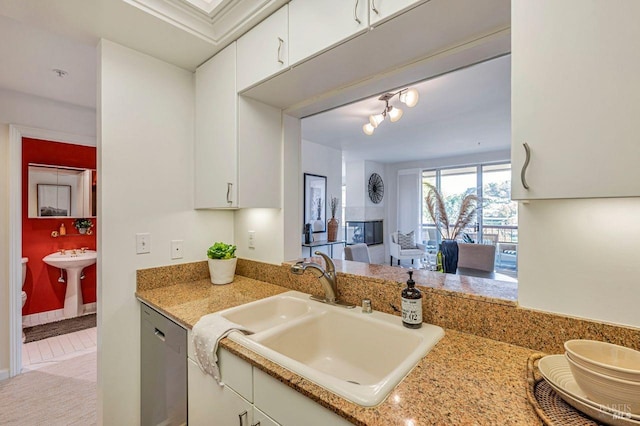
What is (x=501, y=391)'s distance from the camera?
0.73m

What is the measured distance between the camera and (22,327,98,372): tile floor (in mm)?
2574

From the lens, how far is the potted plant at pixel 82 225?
11.6 feet

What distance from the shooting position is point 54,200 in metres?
3.32

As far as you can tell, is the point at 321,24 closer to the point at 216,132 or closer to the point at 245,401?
the point at 216,132

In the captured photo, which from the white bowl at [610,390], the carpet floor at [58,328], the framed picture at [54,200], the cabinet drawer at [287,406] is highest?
the framed picture at [54,200]

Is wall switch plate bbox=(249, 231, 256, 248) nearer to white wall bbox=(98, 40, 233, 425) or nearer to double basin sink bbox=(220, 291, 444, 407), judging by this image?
white wall bbox=(98, 40, 233, 425)

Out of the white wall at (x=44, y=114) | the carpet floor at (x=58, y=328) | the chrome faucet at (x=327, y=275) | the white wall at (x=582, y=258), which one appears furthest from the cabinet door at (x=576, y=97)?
the carpet floor at (x=58, y=328)

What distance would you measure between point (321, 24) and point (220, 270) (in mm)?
1443

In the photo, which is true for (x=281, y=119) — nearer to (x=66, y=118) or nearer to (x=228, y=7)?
(x=228, y=7)

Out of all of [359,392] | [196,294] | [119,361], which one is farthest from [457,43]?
[119,361]

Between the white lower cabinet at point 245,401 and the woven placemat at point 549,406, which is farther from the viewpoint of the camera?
the white lower cabinet at point 245,401

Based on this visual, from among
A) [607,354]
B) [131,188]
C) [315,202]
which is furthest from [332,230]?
[607,354]

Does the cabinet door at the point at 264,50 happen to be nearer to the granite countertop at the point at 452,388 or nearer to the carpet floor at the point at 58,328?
the granite countertop at the point at 452,388

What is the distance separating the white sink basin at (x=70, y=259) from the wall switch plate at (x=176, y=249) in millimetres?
2281
